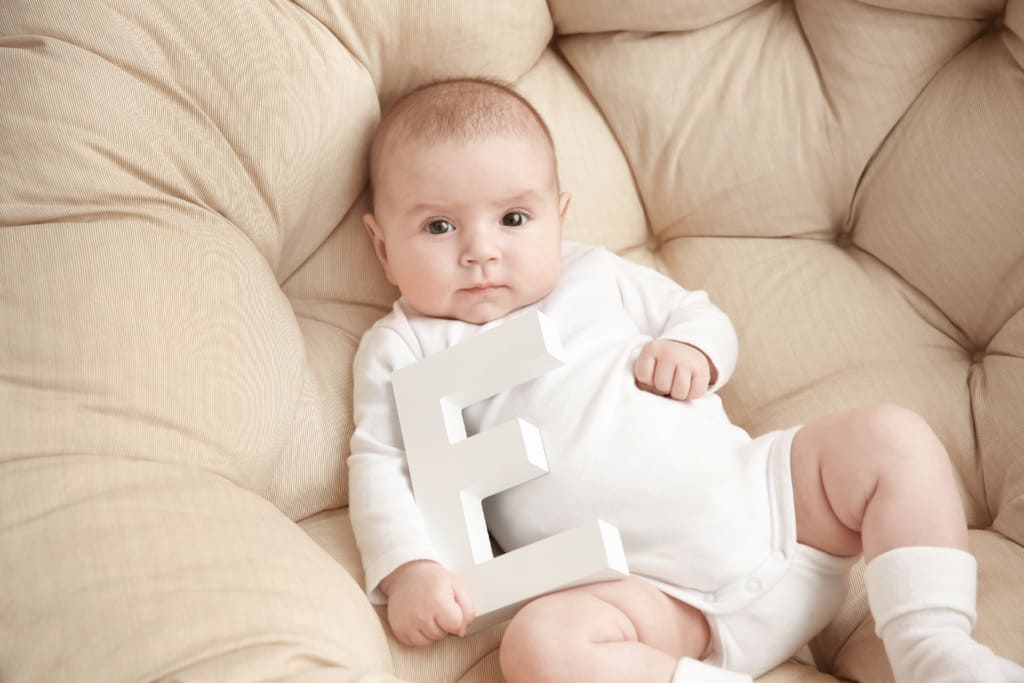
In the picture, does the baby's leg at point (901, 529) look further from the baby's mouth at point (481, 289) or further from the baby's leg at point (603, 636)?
the baby's mouth at point (481, 289)

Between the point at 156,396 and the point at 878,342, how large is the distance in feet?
2.88

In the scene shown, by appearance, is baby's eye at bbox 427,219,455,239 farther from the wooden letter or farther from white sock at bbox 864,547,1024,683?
white sock at bbox 864,547,1024,683

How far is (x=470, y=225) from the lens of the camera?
1.21 m

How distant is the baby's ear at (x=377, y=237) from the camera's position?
131 centimetres

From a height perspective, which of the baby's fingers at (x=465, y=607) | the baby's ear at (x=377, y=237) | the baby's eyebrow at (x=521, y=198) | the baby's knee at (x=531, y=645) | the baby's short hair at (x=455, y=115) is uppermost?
the baby's short hair at (x=455, y=115)

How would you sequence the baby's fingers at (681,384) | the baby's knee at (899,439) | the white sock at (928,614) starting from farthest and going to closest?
the baby's fingers at (681,384) → the baby's knee at (899,439) → the white sock at (928,614)

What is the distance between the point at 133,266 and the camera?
107 cm

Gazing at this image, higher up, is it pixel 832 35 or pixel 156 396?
pixel 832 35

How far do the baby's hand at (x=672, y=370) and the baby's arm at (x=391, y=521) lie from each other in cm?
28

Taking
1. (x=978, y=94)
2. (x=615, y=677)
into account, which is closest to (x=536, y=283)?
(x=615, y=677)

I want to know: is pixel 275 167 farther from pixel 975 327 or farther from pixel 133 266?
pixel 975 327

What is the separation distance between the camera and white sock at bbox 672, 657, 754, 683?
3.07 feet

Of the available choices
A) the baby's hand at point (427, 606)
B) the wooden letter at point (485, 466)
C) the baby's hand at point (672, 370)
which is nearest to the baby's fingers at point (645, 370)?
the baby's hand at point (672, 370)

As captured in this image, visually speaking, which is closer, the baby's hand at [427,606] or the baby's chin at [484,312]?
the baby's hand at [427,606]
